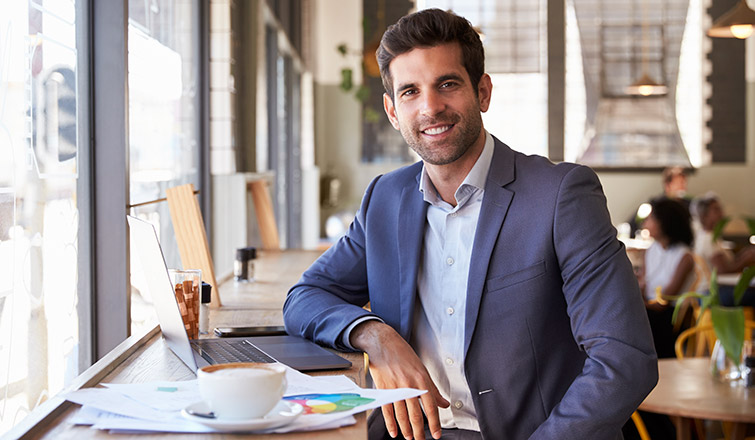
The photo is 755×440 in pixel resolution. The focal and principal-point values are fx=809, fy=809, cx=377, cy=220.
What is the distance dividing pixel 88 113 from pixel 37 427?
1.18 meters

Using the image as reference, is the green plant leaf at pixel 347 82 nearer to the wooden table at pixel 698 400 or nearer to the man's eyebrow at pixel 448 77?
the wooden table at pixel 698 400

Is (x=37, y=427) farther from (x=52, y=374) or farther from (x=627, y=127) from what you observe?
(x=627, y=127)

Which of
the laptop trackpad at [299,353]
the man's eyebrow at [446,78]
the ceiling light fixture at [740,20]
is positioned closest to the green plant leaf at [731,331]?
the man's eyebrow at [446,78]

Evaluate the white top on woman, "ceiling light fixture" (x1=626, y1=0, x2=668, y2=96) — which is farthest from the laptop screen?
"ceiling light fixture" (x1=626, y1=0, x2=668, y2=96)

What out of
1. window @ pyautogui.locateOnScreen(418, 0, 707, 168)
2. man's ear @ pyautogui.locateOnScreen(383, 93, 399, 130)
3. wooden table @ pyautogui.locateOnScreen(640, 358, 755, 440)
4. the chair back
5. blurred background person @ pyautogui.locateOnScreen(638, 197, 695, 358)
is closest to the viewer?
man's ear @ pyautogui.locateOnScreen(383, 93, 399, 130)

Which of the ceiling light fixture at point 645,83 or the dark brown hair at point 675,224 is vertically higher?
the ceiling light fixture at point 645,83

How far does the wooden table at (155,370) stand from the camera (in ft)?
3.33

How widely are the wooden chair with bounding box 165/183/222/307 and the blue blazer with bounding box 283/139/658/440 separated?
709 mm

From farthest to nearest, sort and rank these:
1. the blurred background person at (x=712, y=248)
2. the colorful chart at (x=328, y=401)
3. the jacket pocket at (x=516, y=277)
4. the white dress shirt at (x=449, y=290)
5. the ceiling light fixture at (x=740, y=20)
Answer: the blurred background person at (x=712, y=248) < the ceiling light fixture at (x=740, y=20) < the white dress shirt at (x=449, y=290) < the jacket pocket at (x=516, y=277) < the colorful chart at (x=328, y=401)

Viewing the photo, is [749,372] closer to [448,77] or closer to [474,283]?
[474,283]

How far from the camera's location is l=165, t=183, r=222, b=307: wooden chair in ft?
7.72

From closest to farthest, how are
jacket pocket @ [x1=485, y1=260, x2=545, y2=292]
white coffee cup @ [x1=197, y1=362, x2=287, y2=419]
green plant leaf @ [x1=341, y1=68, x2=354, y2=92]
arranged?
white coffee cup @ [x1=197, y1=362, x2=287, y2=419] < jacket pocket @ [x1=485, y1=260, x2=545, y2=292] < green plant leaf @ [x1=341, y1=68, x2=354, y2=92]

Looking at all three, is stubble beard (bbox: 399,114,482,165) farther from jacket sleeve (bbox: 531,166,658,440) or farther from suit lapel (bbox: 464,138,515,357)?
jacket sleeve (bbox: 531,166,658,440)

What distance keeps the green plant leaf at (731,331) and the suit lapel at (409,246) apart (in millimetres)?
1607
